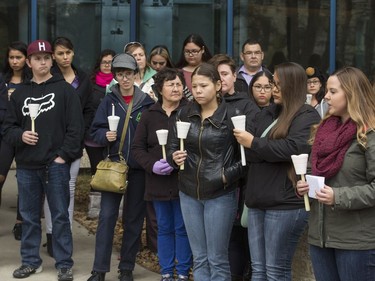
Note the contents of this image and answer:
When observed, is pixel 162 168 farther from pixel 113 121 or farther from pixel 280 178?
pixel 280 178

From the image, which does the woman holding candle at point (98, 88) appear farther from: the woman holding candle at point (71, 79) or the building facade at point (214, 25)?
the building facade at point (214, 25)

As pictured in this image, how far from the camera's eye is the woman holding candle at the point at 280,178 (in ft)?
20.1

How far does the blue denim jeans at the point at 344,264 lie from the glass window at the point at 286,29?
332 inches

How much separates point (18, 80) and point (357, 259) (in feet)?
17.1

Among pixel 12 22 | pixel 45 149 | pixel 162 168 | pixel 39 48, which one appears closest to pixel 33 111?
pixel 45 149

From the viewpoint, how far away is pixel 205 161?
665 centimetres

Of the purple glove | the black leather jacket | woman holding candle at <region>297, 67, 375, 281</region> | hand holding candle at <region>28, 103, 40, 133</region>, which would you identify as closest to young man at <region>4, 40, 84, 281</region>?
hand holding candle at <region>28, 103, 40, 133</region>

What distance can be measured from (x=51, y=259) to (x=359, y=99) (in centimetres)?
429

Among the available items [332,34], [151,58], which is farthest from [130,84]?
[332,34]

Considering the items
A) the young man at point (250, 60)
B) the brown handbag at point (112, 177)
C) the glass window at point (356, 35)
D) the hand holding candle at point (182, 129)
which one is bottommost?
the brown handbag at point (112, 177)

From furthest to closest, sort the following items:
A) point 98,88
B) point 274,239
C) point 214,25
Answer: point 214,25
point 98,88
point 274,239

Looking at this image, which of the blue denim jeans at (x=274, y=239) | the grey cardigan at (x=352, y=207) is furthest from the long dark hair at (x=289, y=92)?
the grey cardigan at (x=352, y=207)

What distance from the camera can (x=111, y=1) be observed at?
13273 millimetres

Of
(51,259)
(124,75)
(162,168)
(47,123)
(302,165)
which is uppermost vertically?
(124,75)
